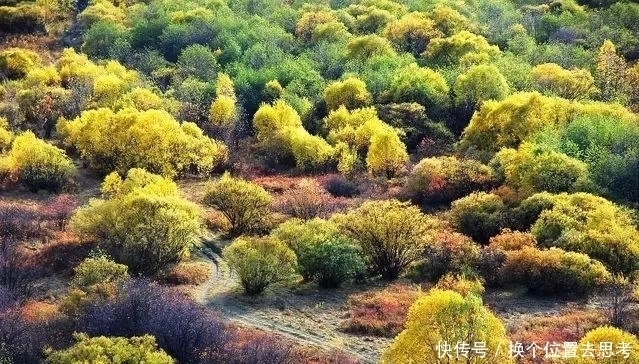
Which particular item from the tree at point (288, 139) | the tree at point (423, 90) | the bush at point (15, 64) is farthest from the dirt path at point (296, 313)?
the bush at point (15, 64)

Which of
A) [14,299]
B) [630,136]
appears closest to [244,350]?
[14,299]

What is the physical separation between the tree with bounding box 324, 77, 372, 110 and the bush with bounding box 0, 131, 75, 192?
24316mm

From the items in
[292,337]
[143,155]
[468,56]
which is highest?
[468,56]

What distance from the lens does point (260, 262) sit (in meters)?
35.3

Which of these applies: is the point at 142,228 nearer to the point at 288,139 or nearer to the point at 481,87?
the point at 288,139

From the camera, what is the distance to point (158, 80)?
7569 cm

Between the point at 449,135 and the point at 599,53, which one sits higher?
the point at 599,53

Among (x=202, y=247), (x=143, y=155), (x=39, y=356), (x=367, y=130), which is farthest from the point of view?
(x=367, y=130)

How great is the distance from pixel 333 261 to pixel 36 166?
24807mm

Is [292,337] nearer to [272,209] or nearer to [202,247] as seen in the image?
[202,247]

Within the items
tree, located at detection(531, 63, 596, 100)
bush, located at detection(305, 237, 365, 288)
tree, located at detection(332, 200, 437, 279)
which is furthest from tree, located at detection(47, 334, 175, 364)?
tree, located at detection(531, 63, 596, 100)

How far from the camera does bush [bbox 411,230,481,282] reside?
36.7 m

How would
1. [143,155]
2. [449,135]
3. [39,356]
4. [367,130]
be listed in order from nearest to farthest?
[39,356] → [143,155] → [367,130] → [449,135]

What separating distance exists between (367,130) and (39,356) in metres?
36.7
